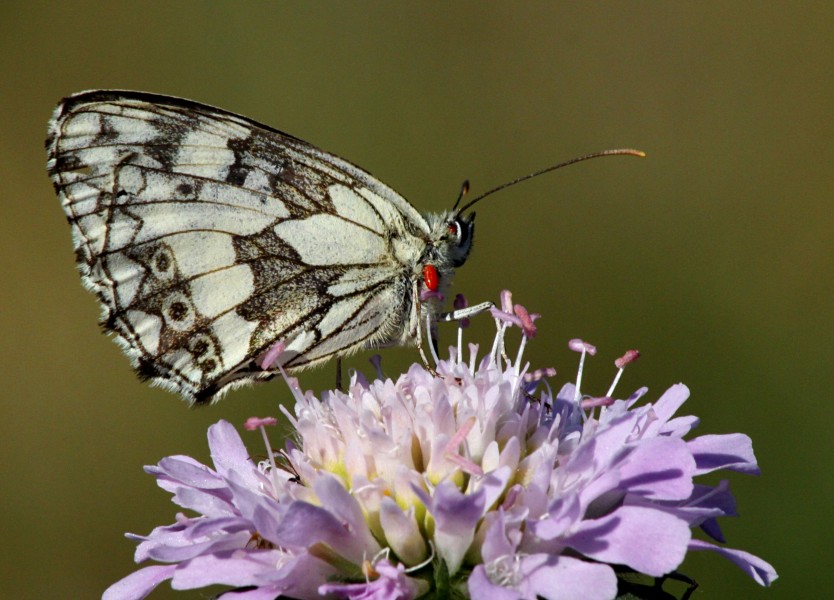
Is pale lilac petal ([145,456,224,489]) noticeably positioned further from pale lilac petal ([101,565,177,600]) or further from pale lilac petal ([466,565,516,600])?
pale lilac petal ([466,565,516,600])

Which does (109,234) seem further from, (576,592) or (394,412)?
(576,592)

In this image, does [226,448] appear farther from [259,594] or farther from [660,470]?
[660,470]

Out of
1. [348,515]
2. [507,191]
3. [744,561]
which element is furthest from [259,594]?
[507,191]

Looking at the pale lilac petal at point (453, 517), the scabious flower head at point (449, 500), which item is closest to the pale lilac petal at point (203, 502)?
the scabious flower head at point (449, 500)

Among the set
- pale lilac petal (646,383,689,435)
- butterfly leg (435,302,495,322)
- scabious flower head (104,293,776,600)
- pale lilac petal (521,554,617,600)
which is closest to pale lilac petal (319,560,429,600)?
scabious flower head (104,293,776,600)

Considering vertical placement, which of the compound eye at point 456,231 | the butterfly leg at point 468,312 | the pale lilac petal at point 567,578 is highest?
the compound eye at point 456,231

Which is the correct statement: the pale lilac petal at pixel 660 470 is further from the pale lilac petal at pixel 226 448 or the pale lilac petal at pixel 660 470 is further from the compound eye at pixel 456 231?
the compound eye at pixel 456 231
